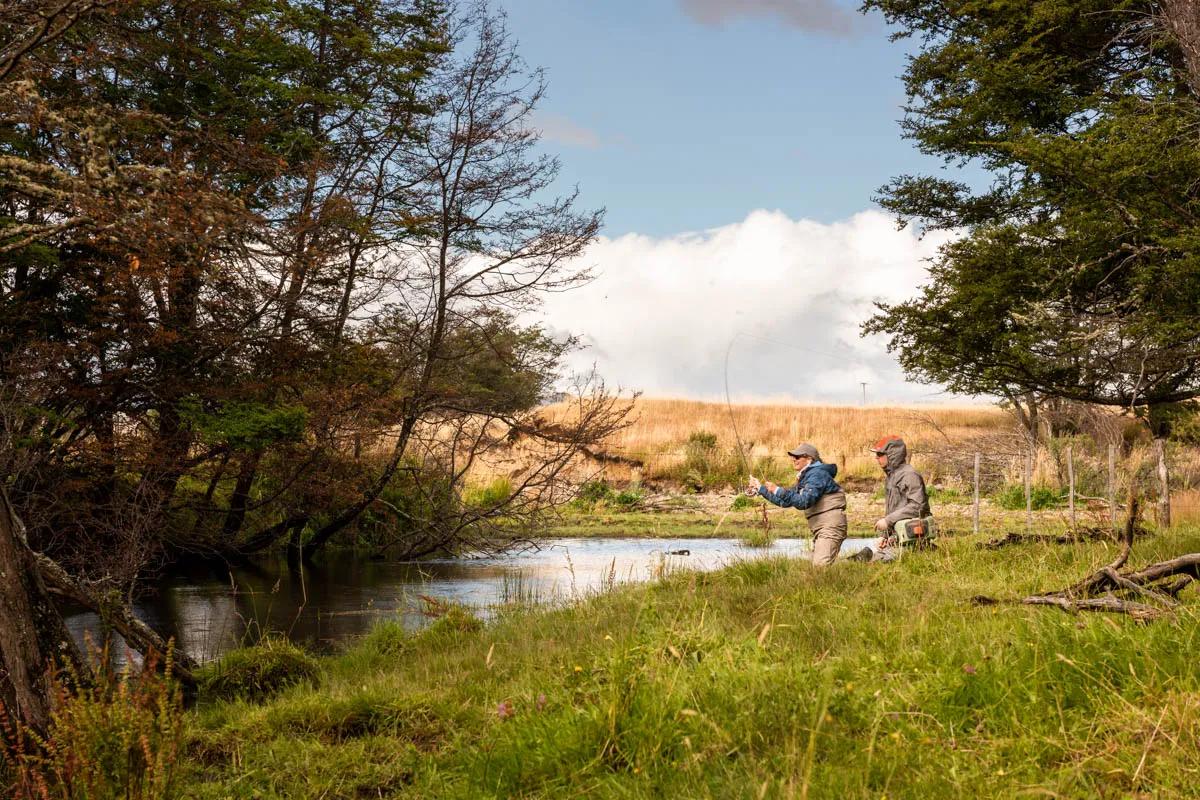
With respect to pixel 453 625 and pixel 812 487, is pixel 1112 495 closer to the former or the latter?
pixel 812 487

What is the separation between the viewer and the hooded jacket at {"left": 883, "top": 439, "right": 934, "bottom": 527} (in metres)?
10.3

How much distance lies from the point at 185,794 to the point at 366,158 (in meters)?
13.0

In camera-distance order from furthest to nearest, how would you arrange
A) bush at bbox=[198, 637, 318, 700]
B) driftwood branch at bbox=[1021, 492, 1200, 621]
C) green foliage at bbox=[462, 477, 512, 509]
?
green foliage at bbox=[462, 477, 512, 509]
bush at bbox=[198, 637, 318, 700]
driftwood branch at bbox=[1021, 492, 1200, 621]

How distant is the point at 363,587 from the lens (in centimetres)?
1508

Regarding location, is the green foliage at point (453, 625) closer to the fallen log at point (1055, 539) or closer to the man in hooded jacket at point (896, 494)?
the man in hooded jacket at point (896, 494)

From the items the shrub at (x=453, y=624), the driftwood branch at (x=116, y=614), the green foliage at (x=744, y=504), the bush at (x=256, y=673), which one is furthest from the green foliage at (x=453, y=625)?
the green foliage at (x=744, y=504)

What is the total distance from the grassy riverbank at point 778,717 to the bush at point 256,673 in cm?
88

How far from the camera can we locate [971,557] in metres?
9.09

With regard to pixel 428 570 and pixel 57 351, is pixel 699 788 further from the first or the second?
pixel 428 570

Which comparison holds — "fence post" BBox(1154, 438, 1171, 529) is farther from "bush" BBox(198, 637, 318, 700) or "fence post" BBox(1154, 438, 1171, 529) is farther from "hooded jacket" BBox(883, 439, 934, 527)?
"bush" BBox(198, 637, 318, 700)

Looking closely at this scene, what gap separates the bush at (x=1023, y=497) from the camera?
21.5 meters

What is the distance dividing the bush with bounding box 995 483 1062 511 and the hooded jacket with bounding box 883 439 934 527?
1119 centimetres

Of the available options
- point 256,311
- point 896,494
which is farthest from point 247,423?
point 896,494

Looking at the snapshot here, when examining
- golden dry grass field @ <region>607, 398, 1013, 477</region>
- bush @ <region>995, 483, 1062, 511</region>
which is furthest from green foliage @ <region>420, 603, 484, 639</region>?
golden dry grass field @ <region>607, 398, 1013, 477</region>
